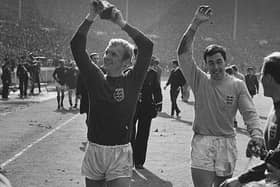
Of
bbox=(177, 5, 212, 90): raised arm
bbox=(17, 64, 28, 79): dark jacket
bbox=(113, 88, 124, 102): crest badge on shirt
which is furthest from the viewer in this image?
bbox=(17, 64, 28, 79): dark jacket

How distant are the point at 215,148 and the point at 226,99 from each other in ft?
1.43

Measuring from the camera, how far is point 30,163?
936 centimetres

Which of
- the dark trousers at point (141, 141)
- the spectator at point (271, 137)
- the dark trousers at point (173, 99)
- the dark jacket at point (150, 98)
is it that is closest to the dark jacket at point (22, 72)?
the dark trousers at point (173, 99)

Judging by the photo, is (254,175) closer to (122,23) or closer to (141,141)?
(122,23)

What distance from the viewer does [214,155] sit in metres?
4.88

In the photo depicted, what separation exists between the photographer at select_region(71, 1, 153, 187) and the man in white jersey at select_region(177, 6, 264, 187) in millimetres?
788

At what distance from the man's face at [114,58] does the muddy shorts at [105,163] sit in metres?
0.61

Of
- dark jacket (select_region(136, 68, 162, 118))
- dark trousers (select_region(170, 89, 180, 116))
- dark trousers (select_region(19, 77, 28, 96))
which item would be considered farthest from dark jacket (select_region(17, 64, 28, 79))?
dark jacket (select_region(136, 68, 162, 118))

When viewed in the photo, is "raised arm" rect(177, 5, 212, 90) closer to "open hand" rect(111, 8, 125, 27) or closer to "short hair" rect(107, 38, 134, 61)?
"short hair" rect(107, 38, 134, 61)

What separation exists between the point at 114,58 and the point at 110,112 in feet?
1.38

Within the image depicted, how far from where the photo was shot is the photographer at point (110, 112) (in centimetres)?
429

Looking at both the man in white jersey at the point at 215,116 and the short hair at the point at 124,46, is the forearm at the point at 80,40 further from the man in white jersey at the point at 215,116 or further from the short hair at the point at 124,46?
the man in white jersey at the point at 215,116

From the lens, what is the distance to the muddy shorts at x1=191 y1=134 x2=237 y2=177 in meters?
4.86

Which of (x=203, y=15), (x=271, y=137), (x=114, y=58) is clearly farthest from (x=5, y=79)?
(x=271, y=137)
